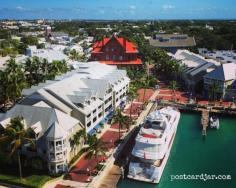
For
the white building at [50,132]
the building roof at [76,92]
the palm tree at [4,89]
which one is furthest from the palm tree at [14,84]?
the white building at [50,132]

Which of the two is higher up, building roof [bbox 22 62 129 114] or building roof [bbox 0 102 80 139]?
building roof [bbox 22 62 129 114]

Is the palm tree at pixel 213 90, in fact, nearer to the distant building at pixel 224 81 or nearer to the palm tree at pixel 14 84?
the distant building at pixel 224 81

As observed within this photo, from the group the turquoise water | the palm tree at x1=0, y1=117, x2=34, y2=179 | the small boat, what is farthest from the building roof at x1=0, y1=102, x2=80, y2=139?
the small boat

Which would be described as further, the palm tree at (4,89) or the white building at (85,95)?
the palm tree at (4,89)

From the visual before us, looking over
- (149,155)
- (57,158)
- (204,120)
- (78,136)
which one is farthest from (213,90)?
(57,158)

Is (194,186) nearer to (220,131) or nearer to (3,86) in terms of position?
(220,131)

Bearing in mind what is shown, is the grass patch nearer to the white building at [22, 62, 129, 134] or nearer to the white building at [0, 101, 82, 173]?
the white building at [0, 101, 82, 173]

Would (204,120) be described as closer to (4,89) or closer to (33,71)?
(4,89)
